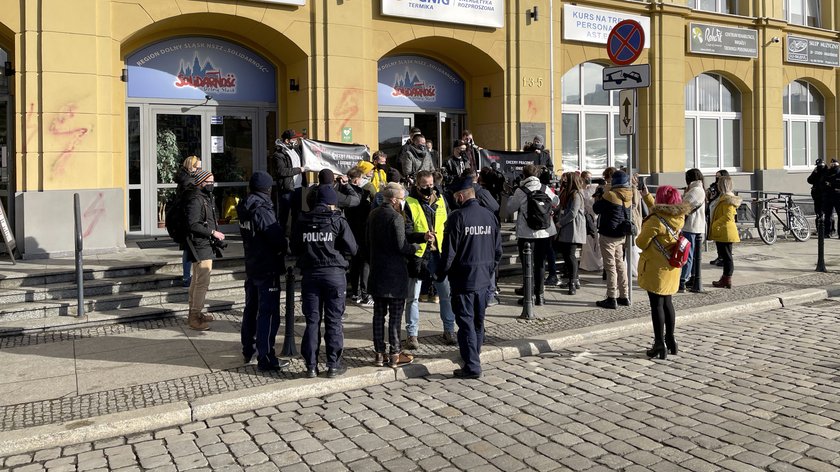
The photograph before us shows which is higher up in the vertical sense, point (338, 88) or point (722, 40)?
point (722, 40)

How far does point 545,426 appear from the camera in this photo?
18.6ft

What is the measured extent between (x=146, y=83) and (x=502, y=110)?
24.4 ft

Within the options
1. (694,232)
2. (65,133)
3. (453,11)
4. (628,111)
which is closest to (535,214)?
(628,111)

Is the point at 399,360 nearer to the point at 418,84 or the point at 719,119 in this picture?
the point at 418,84

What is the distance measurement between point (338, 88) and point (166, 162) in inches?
138

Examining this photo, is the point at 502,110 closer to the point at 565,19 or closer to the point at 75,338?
the point at 565,19

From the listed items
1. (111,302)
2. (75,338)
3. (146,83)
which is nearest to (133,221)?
(146,83)

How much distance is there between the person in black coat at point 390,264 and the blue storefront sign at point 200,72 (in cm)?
830

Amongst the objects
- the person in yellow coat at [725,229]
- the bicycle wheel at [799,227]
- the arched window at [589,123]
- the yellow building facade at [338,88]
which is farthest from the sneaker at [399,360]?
the bicycle wheel at [799,227]

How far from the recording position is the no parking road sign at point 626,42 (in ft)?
35.7

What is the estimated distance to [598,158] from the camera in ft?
63.0

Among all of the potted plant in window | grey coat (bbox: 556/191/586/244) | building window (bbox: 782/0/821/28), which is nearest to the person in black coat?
grey coat (bbox: 556/191/586/244)

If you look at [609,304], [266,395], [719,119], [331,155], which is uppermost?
[719,119]

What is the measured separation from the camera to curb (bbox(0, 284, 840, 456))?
18.1ft
